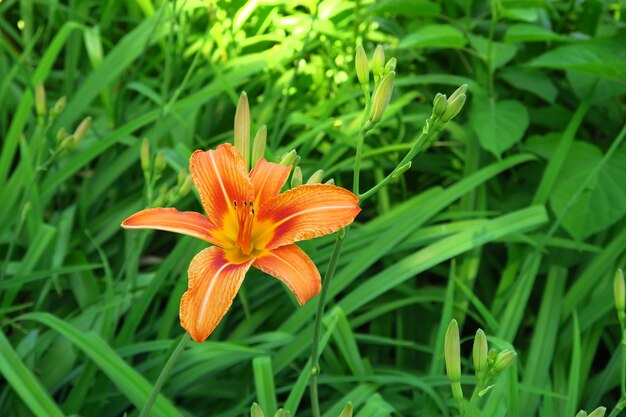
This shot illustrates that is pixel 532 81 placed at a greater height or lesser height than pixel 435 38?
lesser

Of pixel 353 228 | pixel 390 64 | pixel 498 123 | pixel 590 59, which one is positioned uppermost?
pixel 390 64

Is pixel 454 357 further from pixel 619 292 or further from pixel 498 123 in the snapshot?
pixel 498 123

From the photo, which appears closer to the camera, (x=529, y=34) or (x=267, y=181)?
(x=267, y=181)

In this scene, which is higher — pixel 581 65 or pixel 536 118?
pixel 581 65

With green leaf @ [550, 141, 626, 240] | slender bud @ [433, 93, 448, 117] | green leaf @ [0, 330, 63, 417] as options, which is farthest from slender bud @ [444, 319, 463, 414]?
green leaf @ [550, 141, 626, 240]

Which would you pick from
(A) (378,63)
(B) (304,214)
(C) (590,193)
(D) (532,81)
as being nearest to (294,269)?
(B) (304,214)

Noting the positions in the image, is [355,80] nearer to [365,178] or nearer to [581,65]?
[365,178]

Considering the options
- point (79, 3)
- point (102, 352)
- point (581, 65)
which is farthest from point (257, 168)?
point (79, 3)

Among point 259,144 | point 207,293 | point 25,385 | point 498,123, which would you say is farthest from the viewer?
point 498,123
